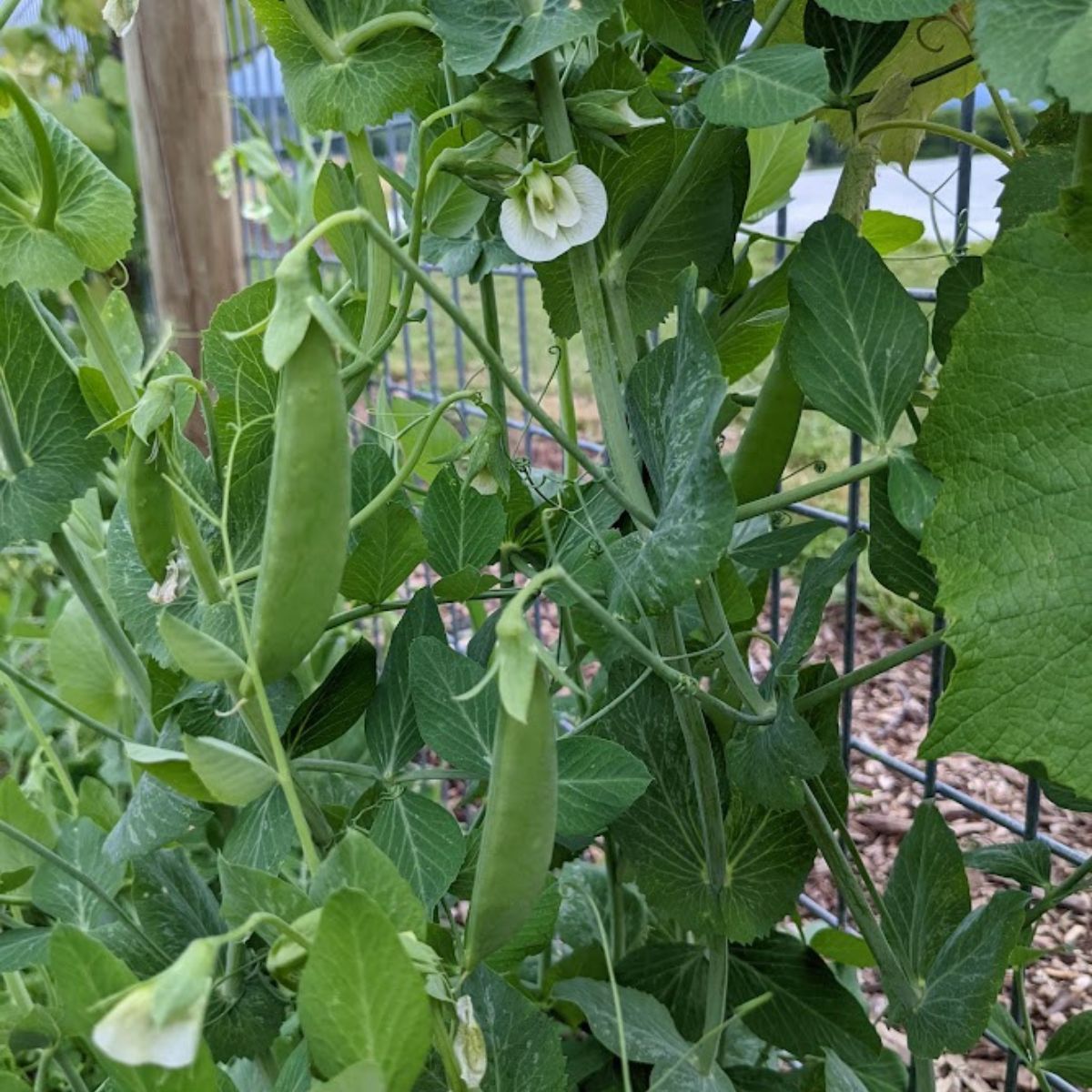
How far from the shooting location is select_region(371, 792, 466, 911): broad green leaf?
48cm

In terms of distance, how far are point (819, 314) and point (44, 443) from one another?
0.38 m

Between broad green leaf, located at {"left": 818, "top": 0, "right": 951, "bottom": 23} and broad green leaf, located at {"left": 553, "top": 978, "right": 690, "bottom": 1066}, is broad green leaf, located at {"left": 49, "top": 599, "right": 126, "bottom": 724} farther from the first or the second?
broad green leaf, located at {"left": 818, "top": 0, "right": 951, "bottom": 23}

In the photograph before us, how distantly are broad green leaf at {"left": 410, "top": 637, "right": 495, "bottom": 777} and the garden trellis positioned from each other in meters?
0.18

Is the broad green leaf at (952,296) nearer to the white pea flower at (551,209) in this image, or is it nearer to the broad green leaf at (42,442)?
the white pea flower at (551,209)

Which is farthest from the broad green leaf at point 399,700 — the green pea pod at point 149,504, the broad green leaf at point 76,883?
the broad green leaf at point 76,883

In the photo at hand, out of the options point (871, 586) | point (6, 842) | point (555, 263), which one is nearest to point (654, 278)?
point (555, 263)

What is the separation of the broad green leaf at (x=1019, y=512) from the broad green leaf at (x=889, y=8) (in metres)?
0.08

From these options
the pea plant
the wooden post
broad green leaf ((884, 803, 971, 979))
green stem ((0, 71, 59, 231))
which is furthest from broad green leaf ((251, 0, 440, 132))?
the wooden post

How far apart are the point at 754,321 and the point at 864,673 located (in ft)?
0.63

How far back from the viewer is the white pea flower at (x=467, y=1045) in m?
0.37

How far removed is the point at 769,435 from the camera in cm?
56

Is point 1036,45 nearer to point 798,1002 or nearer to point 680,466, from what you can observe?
point 680,466

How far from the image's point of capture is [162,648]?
55 cm

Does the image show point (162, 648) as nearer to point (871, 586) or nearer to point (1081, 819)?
point (1081, 819)
